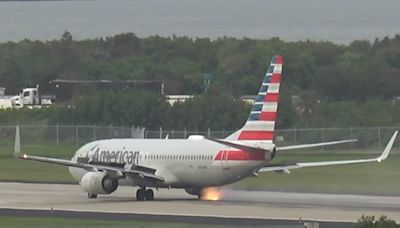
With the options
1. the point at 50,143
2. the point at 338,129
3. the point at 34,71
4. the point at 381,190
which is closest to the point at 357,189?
the point at 381,190

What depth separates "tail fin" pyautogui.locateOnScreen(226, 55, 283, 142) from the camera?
68.1m

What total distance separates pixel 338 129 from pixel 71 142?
705 inches

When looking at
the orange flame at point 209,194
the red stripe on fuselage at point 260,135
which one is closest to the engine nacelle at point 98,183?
the orange flame at point 209,194

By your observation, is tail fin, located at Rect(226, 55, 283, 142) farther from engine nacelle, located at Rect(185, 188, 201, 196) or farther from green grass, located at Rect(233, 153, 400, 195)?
green grass, located at Rect(233, 153, 400, 195)

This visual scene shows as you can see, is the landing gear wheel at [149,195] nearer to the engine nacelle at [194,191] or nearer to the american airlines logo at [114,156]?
the engine nacelle at [194,191]

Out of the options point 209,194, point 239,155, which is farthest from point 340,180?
point 239,155

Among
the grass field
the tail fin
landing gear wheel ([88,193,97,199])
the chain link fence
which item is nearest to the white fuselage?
the tail fin

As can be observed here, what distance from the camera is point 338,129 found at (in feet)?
357

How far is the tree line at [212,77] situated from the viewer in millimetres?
120938

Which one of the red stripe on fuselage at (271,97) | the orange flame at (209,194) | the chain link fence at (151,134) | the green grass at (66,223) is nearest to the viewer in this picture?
the green grass at (66,223)

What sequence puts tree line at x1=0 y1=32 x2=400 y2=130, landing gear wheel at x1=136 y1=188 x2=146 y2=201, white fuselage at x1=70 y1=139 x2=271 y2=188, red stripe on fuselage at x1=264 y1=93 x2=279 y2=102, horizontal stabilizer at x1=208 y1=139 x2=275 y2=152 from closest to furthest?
horizontal stabilizer at x1=208 y1=139 x2=275 y2=152
white fuselage at x1=70 y1=139 x2=271 y2=188
red stripe on fuselage at x1=264 y1=93 x2=279 y2=102
landing gear wheel at x1=136 y1=188 x2=146 y2=201
tree line at x1=0 y1=32 x2=400 y2=130

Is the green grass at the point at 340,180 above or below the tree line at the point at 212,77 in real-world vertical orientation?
below

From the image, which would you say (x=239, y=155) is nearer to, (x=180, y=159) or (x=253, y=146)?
(x=253, y=146)

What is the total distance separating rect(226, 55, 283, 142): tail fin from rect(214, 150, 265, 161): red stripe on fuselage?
0.64m
